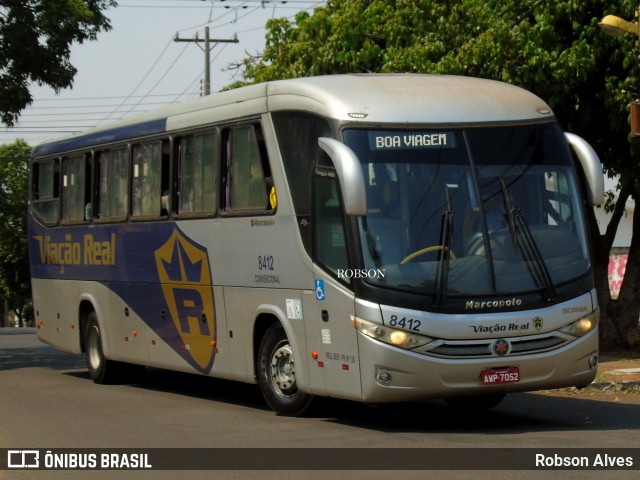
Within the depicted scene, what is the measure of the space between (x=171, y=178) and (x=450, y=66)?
5.73 meters

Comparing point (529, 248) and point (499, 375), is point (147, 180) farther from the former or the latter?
point (499, 375)

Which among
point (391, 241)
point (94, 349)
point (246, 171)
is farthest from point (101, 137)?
point (391, 241)

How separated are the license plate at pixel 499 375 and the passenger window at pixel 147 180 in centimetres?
587

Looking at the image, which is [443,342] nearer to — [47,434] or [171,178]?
[47,434]

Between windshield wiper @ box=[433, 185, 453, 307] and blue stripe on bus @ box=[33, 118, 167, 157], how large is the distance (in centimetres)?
542

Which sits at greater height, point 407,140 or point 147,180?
point 407,140

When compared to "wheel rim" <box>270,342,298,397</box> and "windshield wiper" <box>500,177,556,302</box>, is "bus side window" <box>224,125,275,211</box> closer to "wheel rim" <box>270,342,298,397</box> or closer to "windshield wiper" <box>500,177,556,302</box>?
"wheel rim" <box>270,342,298,397</box>

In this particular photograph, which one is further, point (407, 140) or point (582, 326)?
point (582, 326)

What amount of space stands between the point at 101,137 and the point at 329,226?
6912 mm

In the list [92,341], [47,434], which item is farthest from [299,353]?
[92,341]

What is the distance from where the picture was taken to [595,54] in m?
19.9

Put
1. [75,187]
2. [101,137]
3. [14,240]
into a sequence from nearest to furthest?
[101,137]
[75,187]
[14,240]

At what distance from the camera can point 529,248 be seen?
39.5ft

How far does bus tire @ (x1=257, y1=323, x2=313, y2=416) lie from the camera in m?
13.2
